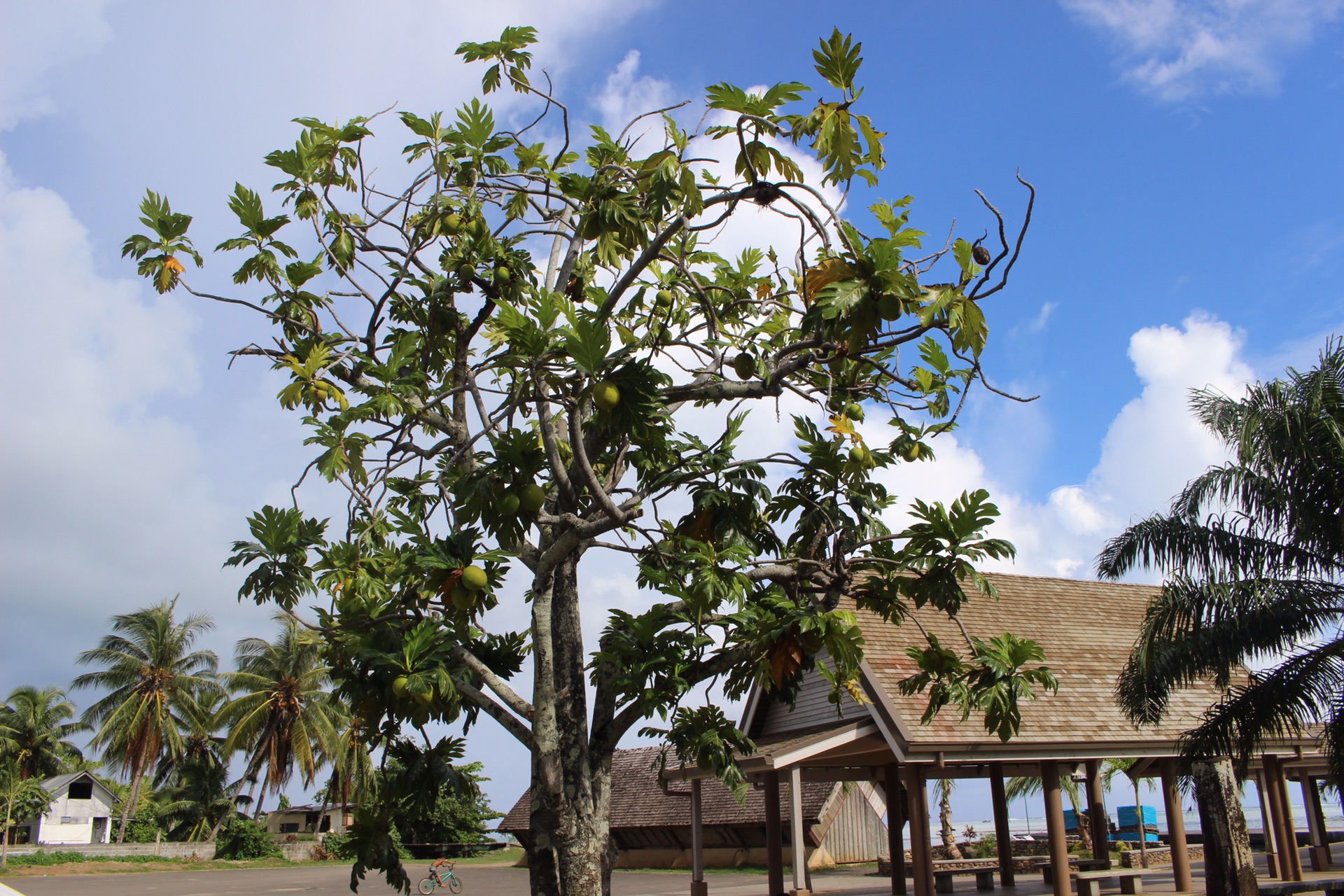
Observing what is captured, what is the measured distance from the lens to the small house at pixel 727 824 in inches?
955

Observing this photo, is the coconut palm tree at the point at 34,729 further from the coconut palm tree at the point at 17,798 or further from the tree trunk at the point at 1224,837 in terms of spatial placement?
the tree trunk at the point at 1224,837

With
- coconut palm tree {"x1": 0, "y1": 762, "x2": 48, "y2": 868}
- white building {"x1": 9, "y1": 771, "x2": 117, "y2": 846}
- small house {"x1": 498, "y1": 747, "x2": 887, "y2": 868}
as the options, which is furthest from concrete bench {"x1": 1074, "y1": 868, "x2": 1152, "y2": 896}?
white building {"x1": 9, "y1": 771, "x2": 117, "y2": 846}

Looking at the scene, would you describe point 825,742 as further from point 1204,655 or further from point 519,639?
point 519,639

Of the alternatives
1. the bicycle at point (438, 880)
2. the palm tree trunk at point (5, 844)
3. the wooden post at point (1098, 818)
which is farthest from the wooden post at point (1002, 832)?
the palm tree trunk at point (5, 844)

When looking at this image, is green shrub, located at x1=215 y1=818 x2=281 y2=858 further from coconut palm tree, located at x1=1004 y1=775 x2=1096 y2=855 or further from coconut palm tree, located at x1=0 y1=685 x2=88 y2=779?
coconut palm tree, located at x1=1004 y1=775 x2=1096 y2=855

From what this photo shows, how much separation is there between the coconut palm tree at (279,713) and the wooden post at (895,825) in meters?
24.0

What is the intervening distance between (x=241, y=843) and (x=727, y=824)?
21762 mm

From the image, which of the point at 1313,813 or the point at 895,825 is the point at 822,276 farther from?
the point at 1313,813

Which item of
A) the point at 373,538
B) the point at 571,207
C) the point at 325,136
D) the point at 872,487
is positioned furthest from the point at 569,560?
the point at 325,136

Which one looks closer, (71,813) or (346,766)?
(346,766)

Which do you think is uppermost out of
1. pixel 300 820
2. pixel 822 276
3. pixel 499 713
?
pixel 822 276

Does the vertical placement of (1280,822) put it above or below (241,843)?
above

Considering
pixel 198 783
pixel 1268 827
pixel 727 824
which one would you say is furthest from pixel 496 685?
pixel 198 783

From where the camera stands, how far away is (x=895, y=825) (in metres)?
14.8
